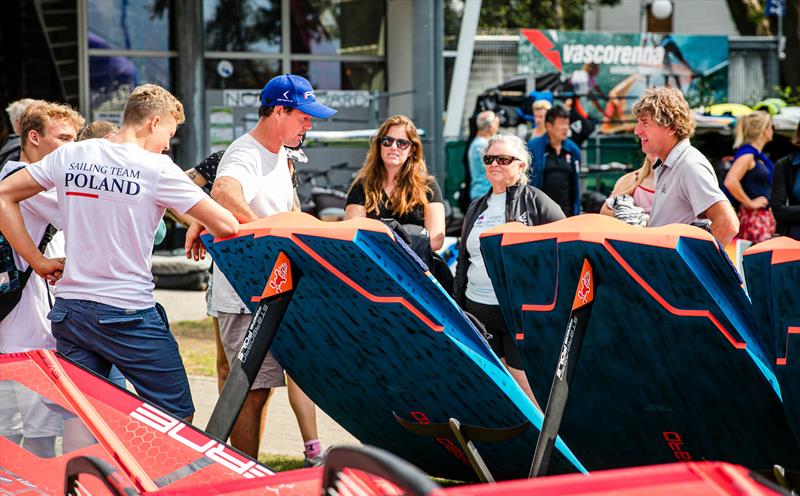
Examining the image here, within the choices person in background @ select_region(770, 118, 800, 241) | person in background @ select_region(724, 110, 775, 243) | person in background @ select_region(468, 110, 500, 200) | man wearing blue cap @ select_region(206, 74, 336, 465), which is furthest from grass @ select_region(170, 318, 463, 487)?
person in background @ select_region(724, 110, 775, 243)

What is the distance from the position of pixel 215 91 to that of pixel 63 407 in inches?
467

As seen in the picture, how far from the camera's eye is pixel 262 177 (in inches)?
204

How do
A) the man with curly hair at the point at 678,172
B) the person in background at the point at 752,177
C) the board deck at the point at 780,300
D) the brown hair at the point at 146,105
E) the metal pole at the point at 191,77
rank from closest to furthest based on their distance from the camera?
the board deck at the point at 780,300 → the brown hair at the point at 146,105 → the man with curly hair at the point at 678,172 → the person in background at the point at 752,177 → the metal pole at the point at 191,77

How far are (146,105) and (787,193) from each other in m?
4.70

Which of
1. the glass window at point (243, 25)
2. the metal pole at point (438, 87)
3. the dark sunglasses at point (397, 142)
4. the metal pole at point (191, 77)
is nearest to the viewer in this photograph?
the dark sunglasses at point (397, 142)

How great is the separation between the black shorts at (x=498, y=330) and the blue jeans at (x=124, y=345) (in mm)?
1919

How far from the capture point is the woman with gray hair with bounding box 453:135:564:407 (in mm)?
5875

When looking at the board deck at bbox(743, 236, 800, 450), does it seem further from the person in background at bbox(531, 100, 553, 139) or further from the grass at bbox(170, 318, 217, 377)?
the person in background at bbox(531, 100, 553, 139)

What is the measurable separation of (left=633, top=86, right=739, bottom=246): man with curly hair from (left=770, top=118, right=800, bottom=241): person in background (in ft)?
7.81

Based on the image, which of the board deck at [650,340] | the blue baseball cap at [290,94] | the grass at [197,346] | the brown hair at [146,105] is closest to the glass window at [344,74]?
the grass at [197,346]

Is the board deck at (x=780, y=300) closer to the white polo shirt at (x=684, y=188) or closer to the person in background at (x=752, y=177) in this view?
the white polo shirt at (x=684, y=188)

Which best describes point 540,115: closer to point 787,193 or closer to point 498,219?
point 787,193

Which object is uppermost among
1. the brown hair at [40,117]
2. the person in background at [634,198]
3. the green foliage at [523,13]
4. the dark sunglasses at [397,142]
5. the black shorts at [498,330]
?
the green foliage at [523,13]

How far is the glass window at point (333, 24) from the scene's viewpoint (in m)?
16.5
